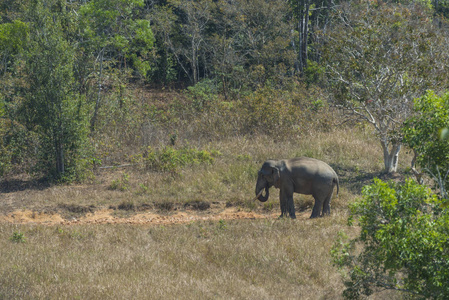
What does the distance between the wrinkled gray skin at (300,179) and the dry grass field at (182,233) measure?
595 mm

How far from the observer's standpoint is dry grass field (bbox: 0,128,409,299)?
894 centimetres

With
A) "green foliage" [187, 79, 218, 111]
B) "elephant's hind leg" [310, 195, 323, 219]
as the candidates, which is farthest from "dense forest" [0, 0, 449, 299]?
"elephant's hind leg" [310, 195, 323, 219]

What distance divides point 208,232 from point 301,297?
13.1 feet

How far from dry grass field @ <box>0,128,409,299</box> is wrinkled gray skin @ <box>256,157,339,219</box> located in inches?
23.4

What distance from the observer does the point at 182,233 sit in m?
12.1

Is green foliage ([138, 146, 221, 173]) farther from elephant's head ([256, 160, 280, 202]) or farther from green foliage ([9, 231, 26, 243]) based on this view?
green foliage ([9, 231, 26, 243])

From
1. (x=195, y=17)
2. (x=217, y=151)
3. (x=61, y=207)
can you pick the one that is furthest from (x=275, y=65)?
(x=61, y=207)

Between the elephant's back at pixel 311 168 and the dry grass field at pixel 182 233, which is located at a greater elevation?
the elephant's back at pixel 311 168

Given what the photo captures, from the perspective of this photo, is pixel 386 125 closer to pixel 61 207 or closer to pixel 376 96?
pixel 376 96

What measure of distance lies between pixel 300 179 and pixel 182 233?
133 inches

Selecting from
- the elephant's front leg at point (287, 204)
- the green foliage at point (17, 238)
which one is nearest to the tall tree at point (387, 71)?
the elephant's front leg at point (287, 204)

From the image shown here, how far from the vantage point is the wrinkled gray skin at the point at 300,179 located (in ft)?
42.6

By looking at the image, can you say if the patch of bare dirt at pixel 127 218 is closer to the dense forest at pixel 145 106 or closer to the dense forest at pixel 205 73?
the dense forest at pixel 145 106

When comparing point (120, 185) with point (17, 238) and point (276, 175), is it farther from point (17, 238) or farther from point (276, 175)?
point (276, 175)
